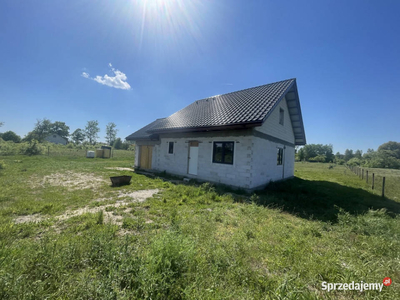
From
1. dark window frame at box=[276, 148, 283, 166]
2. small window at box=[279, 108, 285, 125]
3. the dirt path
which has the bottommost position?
the dirt path

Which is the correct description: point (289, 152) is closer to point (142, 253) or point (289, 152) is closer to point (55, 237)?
point (142, 253)

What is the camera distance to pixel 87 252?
2432 millimetres

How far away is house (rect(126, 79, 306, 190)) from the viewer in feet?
24.6

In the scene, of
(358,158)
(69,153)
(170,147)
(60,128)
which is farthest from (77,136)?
(358,158)

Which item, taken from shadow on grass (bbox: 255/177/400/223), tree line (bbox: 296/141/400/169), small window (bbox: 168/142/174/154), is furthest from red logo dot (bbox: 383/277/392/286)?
tree line (bbox: 296/141/400/169)

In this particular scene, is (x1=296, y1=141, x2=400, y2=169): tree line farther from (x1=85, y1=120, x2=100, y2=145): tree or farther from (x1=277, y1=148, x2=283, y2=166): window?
(x1=85, y1=120, x2=100, y2=145): tree

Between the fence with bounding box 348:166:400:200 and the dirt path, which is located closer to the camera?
the dirt path

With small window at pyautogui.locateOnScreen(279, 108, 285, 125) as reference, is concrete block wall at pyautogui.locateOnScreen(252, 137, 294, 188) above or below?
below

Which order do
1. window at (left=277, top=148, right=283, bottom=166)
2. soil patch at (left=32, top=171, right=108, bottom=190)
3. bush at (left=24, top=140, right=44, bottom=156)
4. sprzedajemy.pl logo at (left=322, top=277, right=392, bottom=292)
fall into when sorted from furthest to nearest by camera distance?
bush at (left=24, top=140, right=44, bottom=156) → window at (left=277, top=148, right=283, bottom=166) → soil patch at (left=32, top=171, right=108, bottom=190) → sprzedajemy.pl logo at (left=322, top=277, right=392, bottom=292)

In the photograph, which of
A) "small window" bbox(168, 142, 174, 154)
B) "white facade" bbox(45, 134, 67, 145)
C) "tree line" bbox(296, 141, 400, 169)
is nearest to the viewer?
"small window" bbox(168, 142, 174, 154)

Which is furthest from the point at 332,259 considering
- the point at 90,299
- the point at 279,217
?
the point at 90,299

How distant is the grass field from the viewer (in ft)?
5.99

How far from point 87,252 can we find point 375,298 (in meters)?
3.97

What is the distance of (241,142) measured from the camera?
767 cm
